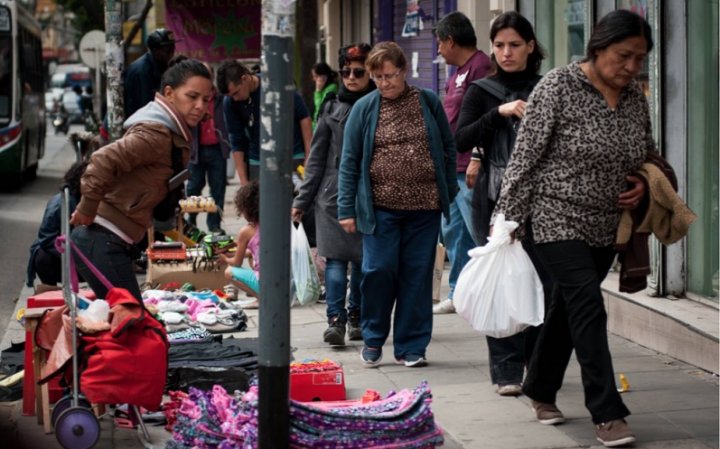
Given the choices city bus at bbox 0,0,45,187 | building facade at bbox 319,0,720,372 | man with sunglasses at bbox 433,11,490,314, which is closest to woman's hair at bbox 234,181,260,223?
man with sunglasses at bbox 433,11,490,314

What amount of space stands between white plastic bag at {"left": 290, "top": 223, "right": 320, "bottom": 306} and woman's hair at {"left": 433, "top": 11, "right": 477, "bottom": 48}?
1.67 m

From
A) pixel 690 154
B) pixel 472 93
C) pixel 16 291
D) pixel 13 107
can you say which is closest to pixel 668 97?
pixel 690 154

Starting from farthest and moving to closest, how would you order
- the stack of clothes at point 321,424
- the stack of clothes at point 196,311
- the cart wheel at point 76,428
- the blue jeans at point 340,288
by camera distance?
1. the stack of clothes at point 196,311
2. the blue jeans at point 340,288
3. the cart wheel at point 76,428
4. the stack of clothes at point 321,424

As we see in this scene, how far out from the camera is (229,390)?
682 centimetres

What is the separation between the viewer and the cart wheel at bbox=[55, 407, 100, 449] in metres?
5.71

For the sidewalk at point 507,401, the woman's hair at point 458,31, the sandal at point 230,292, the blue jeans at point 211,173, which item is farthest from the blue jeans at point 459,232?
the blue jeans at point 211,173

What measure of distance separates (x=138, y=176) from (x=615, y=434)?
2.39 meters

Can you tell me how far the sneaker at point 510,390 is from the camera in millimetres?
6672

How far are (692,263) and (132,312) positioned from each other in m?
3.63

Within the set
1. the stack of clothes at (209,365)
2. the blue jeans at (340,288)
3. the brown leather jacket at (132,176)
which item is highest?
the brown leather jacket at (132,176)

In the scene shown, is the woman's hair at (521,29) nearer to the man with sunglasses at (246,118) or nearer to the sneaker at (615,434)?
the sneaker at (615,434)

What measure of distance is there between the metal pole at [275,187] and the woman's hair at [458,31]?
11.4 ft

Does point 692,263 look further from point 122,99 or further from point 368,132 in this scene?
point 122,99

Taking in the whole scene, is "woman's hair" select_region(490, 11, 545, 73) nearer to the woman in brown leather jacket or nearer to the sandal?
the woman in brown leather jacket
